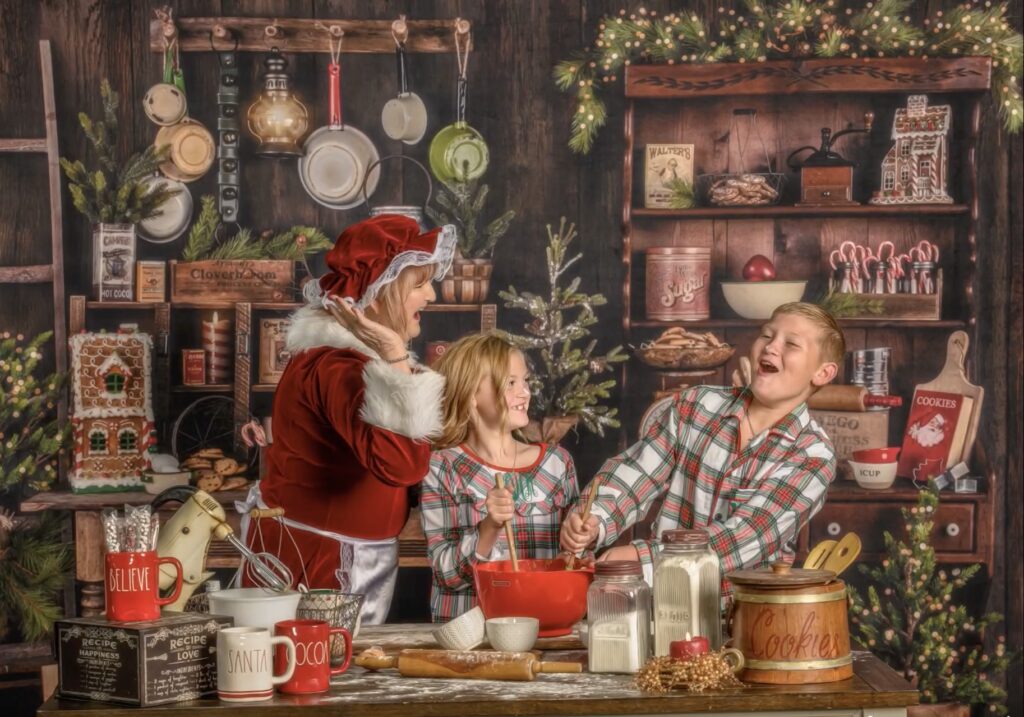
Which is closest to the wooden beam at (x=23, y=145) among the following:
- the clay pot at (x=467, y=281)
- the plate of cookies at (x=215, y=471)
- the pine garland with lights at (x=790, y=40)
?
the plate of cookies at (x=215, y=471)

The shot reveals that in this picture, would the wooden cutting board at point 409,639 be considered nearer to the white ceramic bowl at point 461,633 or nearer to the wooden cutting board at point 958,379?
the white ceramic bowl at point 461,633

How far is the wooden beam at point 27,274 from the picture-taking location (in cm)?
445

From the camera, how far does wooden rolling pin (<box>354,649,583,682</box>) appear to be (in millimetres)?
2320

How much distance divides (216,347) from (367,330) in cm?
160

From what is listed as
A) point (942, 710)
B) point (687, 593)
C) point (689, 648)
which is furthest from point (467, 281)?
point (689, 648)

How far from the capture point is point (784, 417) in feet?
10.7

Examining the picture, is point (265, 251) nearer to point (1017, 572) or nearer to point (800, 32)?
point (800, 32)

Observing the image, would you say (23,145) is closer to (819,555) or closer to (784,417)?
(784,417)

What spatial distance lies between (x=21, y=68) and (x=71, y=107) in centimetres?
21

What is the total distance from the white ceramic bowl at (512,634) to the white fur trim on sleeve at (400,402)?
1.66ft

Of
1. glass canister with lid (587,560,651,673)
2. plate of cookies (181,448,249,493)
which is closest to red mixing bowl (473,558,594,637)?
glass canister with lid (587,560,651,673)

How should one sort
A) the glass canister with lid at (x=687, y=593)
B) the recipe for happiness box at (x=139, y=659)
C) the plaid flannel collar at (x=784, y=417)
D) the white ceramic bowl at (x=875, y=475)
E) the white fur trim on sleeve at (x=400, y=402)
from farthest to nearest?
the white ceramic bowl at (x=875, y=475), the plaid flannel collar at (x=784, y=417), the white fur trim on sleeve at (x=400, y=402), the glass canister with lid at (x=687, y=593), the recipe for happiness box at (x=139, y=659)

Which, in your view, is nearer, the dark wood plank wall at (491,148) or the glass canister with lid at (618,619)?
the glass canister with lid at (618,619)

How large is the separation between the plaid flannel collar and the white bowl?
1.17 m
